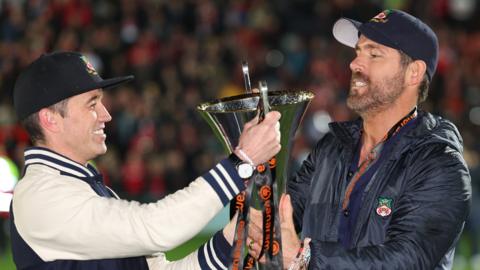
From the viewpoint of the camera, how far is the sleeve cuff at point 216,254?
4387 millimetres

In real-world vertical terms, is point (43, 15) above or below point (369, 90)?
below

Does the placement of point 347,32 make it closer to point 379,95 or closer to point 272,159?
point 379,95

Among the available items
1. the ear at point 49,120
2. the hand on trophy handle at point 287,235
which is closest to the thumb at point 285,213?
the hand on trophy handle at point 287,235

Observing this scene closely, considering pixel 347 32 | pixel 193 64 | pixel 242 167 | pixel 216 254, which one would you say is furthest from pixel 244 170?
pixel 193 64

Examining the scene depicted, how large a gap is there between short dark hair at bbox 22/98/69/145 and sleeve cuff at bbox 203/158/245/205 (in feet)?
2.39

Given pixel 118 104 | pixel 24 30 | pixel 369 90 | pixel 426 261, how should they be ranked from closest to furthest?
pixel 426 261, pixel 369 90, pixel 118 104, pixel 24 30

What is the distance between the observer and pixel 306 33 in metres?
15.5

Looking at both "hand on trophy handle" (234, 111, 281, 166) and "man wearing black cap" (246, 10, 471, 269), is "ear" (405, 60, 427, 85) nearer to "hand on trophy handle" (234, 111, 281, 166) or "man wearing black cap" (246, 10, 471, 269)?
"man wearing black cap" (246, 10, 471, 269)

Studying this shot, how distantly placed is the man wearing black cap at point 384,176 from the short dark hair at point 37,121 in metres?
0.96

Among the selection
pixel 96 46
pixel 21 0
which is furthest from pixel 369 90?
pixel 21 0

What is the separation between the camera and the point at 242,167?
12.8 ft

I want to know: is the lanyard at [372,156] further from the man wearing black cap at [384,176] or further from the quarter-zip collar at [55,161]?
the quarter-zip collar at [55,161]

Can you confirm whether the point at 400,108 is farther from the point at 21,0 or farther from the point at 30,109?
the point at 21,0

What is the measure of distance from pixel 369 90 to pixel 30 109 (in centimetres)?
153
